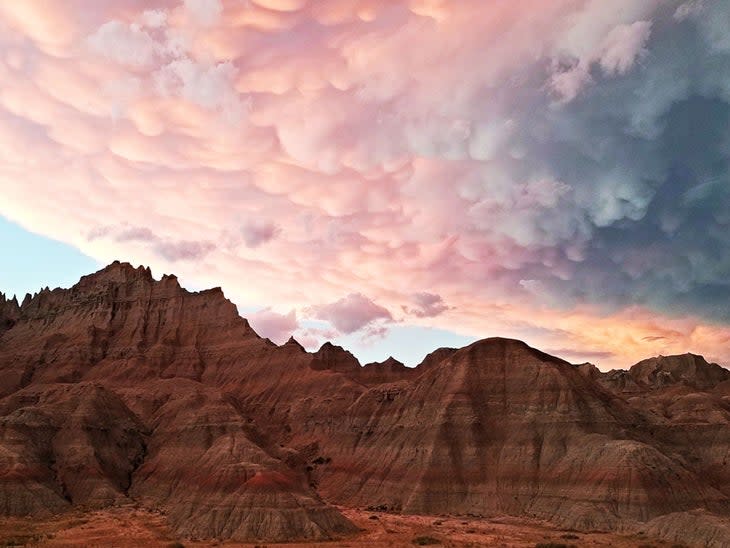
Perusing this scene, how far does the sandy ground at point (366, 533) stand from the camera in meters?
64.1

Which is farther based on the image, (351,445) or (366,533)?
(351,445)

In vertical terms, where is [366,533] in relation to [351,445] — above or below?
below

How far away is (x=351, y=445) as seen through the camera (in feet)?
373

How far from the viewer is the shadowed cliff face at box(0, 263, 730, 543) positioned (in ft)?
252

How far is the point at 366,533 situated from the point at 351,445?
42964mm

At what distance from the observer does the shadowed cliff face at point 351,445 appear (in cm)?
7694

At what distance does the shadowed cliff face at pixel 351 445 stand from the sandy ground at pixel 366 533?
326 cm

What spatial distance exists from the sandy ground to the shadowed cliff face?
3.26m

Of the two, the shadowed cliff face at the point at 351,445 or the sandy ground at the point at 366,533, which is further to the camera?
the shadowed cliff face at the point at 351,445

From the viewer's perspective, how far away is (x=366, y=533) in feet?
233

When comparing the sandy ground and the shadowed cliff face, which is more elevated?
the shadowed cliff face

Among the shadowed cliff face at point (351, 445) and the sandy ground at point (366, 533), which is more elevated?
the shadowed cliff face at point (351, 445)

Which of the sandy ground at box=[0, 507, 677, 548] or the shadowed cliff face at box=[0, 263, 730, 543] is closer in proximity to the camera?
the sandy ground at box=[0, 507, 677, 548]

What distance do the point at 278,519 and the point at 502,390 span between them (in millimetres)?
46171
